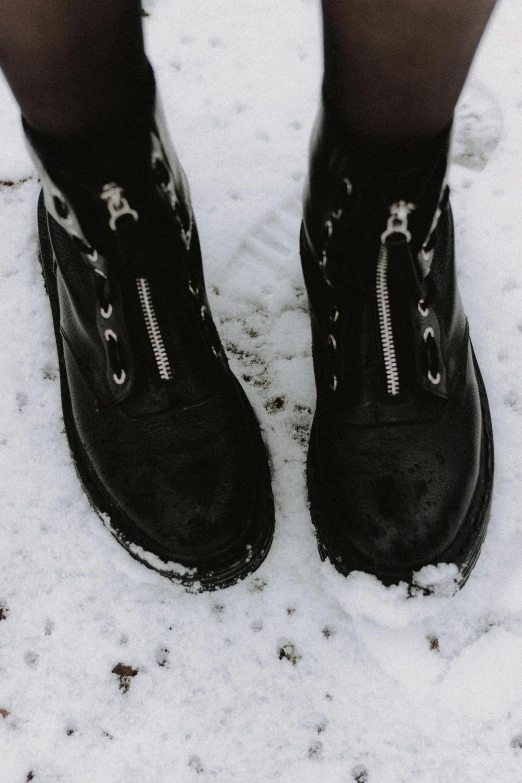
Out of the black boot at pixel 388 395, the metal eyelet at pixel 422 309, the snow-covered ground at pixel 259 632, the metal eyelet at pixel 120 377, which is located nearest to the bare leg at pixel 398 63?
the black boot at pixel 388 395

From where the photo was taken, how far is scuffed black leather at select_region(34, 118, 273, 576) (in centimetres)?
79

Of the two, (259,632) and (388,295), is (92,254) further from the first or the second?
(259,632)

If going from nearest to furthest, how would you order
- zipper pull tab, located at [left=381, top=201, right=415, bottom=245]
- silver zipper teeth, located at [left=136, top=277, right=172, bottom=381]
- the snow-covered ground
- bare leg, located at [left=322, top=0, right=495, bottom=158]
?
1. bare leg, located at [left=322, top=0, right=495, bottom=158]
2. zipper pull tab, located at [left=381, top=201, right=415, bottom=245]
3. silver zipper teeth, located at [left=136, top=277, right=172, bottom=381]
4. the snow-covered ground

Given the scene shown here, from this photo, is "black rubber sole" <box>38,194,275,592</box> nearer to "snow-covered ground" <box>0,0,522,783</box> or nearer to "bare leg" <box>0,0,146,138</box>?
"snow-covered ground" <box>0,0,522,783</box>

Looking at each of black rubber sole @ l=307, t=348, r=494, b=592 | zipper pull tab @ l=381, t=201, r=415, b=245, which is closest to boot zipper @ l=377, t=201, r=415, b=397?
zipper pull tab @ l=381, t=201, r=415, b=245

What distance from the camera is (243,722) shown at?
90cm

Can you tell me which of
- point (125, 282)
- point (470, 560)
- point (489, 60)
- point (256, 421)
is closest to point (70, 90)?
point (125, 282)

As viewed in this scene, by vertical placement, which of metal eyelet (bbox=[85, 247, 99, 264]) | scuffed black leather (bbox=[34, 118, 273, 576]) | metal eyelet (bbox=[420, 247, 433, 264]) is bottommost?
scuffed black leather (bbox=[34, 118, 273, 576])

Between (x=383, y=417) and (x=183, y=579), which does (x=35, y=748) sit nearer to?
(x=183, y=579)

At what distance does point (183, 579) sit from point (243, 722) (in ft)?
0.77

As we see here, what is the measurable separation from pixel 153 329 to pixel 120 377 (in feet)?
0.27

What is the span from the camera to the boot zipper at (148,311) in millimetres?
695

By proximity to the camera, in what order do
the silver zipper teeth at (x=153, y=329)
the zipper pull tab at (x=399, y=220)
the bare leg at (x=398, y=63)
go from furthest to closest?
the silver zipper teeth at (x=153, y=329)
the zipper pull tab at (x=399, y=220)
the bare leg at (x=398, y=63)

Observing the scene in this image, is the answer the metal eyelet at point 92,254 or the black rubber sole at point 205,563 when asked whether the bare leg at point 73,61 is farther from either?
the black rubber sole at point 205,563
